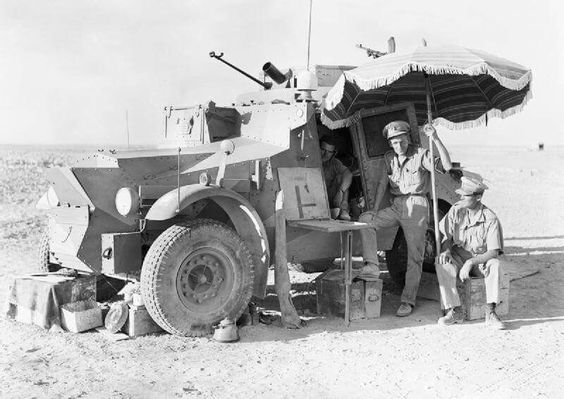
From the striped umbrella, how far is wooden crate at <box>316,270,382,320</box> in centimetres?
84

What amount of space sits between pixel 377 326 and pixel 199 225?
6.99ft

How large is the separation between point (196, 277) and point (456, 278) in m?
2.79

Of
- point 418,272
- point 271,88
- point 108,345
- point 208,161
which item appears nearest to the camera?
point 108,345

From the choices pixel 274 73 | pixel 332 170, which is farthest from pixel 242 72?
pixel 332 170

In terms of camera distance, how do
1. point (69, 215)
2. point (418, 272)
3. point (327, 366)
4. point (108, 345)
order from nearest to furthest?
point (327, 366)
point (108, 345)
point (69, 215)
point (418, 272)

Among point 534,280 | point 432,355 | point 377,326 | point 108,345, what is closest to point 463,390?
point 432,355

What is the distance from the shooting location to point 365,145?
7.73 m

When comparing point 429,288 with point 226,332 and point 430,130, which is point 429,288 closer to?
point 430,130

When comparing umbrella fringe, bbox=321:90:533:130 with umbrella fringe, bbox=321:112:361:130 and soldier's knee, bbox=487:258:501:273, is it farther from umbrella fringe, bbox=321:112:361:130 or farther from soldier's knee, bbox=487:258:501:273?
soldier's knee, bbox=487:258:501:273

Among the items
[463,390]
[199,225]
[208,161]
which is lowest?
[463,390]

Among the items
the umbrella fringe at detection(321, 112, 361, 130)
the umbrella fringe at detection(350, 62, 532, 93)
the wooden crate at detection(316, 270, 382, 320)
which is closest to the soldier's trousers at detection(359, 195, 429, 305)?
the wooden crate at detection(316, 270, 382, 320)

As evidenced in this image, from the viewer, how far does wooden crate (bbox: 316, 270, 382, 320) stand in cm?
688

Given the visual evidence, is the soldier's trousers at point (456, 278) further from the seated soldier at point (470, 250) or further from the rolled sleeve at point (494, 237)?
the rolled sleeve at point (494, 237)

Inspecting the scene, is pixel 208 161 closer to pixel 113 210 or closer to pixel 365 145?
pixel 113 210
